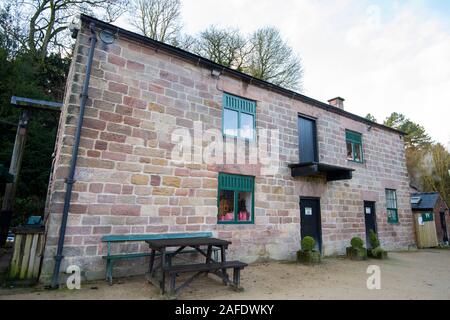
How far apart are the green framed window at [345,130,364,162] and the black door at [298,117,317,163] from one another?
196 cm

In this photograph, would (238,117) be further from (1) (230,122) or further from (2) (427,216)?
(2) (427,216)

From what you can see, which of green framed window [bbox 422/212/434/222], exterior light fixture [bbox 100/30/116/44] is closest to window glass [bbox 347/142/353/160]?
green framed window [bbox 422/212/434/222]

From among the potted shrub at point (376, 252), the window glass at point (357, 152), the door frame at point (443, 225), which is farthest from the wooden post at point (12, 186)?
the door frame at point (443, 225)

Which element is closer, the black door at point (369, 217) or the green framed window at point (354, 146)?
the black door at point (369, 217)

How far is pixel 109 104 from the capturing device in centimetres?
525

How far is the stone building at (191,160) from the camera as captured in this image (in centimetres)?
484

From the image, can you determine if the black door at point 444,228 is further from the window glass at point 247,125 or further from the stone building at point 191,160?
the window glass at point 247,125

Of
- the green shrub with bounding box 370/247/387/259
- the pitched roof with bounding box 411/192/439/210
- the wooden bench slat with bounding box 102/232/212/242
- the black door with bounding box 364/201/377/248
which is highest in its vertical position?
the pitched roof with bounding box 411/192/439/210

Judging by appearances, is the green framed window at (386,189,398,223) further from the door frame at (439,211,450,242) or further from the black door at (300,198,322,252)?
the door frame at (439,211,450,242)

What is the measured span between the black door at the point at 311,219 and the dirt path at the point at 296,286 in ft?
5.03

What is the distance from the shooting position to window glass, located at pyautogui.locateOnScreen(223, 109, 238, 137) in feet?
22.8

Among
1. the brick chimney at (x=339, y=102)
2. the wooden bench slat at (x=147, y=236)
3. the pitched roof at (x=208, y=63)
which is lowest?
the wooden bench slat at (x=147, y=236)

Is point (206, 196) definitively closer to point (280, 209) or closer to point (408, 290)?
point (280, 209)
